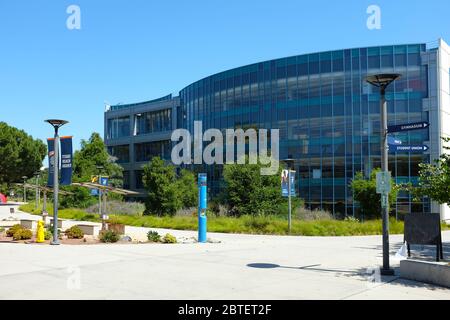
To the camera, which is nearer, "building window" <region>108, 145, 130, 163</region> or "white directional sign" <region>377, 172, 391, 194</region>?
"white directional sign" <region>377, 172, 391, 194</region>

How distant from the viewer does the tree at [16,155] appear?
249ft

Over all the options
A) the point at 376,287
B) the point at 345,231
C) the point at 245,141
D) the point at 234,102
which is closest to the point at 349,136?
the point at 245,141

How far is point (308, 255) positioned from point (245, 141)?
3912 centimetres

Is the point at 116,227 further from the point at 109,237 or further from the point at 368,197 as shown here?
the point at 368,197

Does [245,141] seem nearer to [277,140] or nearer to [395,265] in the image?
[277,140]

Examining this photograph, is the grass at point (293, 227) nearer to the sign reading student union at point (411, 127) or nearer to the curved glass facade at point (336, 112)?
the sign reading student union at point (411, 127)

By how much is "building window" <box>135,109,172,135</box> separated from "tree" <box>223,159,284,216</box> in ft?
129

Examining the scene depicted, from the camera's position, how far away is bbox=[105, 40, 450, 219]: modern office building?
45906mm

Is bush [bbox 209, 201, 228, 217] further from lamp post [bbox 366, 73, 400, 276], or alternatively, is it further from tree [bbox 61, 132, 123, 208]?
lamp post [bbox 366, 73, 400, 276]

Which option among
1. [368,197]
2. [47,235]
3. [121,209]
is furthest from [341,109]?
[47,235]

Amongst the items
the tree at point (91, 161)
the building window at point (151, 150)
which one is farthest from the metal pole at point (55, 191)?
the building window at point (151, 150)

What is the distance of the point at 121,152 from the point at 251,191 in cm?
5190

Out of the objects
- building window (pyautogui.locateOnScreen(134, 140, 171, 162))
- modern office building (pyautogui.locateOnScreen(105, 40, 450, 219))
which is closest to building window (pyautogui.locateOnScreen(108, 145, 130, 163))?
building window (pyautogui.locateOnScreen(134, 140, 171, 162))

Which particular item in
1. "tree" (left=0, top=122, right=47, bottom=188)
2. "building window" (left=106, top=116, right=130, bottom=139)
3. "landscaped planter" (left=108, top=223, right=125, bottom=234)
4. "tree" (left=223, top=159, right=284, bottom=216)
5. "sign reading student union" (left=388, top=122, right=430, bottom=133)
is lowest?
"landscaped planter" (left=108, top=223, right=125, bottom=234)
